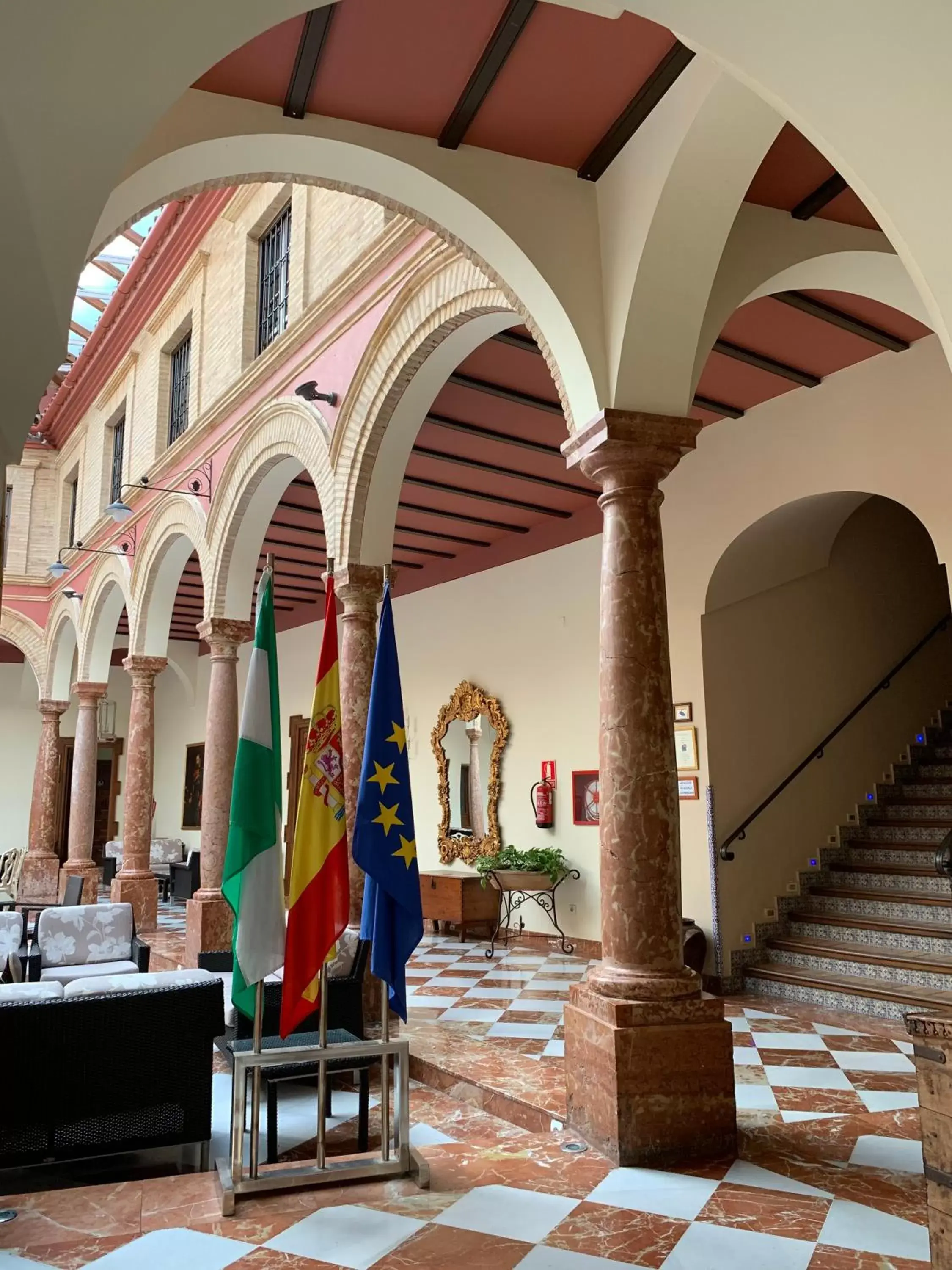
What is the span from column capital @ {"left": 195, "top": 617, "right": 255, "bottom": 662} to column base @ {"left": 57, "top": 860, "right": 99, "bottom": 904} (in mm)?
4480

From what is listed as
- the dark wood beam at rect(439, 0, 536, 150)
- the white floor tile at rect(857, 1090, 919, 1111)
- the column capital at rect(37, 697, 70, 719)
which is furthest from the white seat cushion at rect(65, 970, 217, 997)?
the column capital at rect(37, 697, 70, 719)

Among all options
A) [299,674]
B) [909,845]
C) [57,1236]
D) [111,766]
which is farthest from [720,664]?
[111,766]

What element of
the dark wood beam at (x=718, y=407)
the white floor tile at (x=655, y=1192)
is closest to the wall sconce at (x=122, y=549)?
the dark wood beam at (x=718, y=407)

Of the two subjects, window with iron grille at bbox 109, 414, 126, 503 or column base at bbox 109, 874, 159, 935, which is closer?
column base at bbox 109, 874, 159, 935

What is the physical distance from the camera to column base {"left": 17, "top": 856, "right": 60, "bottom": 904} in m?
16.2

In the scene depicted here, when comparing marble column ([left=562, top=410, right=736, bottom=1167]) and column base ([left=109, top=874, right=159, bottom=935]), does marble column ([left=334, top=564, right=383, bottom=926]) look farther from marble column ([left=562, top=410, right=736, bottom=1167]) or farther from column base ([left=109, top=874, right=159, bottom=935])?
column base ([left=109, top=874, right=159, bottom=935])

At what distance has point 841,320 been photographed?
630 cm

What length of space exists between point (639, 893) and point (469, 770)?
7415 millimetres

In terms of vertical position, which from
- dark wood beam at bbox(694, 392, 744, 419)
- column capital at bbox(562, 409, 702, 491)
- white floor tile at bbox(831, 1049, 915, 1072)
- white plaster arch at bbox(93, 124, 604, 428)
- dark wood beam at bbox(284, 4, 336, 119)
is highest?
dark wood beam at bbox(694, 392, 744, 419)

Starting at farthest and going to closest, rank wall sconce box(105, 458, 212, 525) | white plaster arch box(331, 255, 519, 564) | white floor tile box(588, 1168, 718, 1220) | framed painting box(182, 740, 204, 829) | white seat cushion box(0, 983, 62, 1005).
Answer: framed painting box(182, 740, 204, 829) → wall sconce box(105, 458, 212, 525) → white plaster arch box(331, 255, 519, 564) → white seat cushion box(0, 983, 62, 1005) → white floor tile box(588, 1168, 718, 1220)

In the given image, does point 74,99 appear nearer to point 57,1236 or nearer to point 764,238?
point 57,1236

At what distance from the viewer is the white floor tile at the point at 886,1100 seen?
463 centimetres

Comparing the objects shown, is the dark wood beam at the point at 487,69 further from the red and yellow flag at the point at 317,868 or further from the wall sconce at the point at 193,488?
the wall sconce at the point at 193,488

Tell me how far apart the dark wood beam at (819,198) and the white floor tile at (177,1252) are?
509cm
